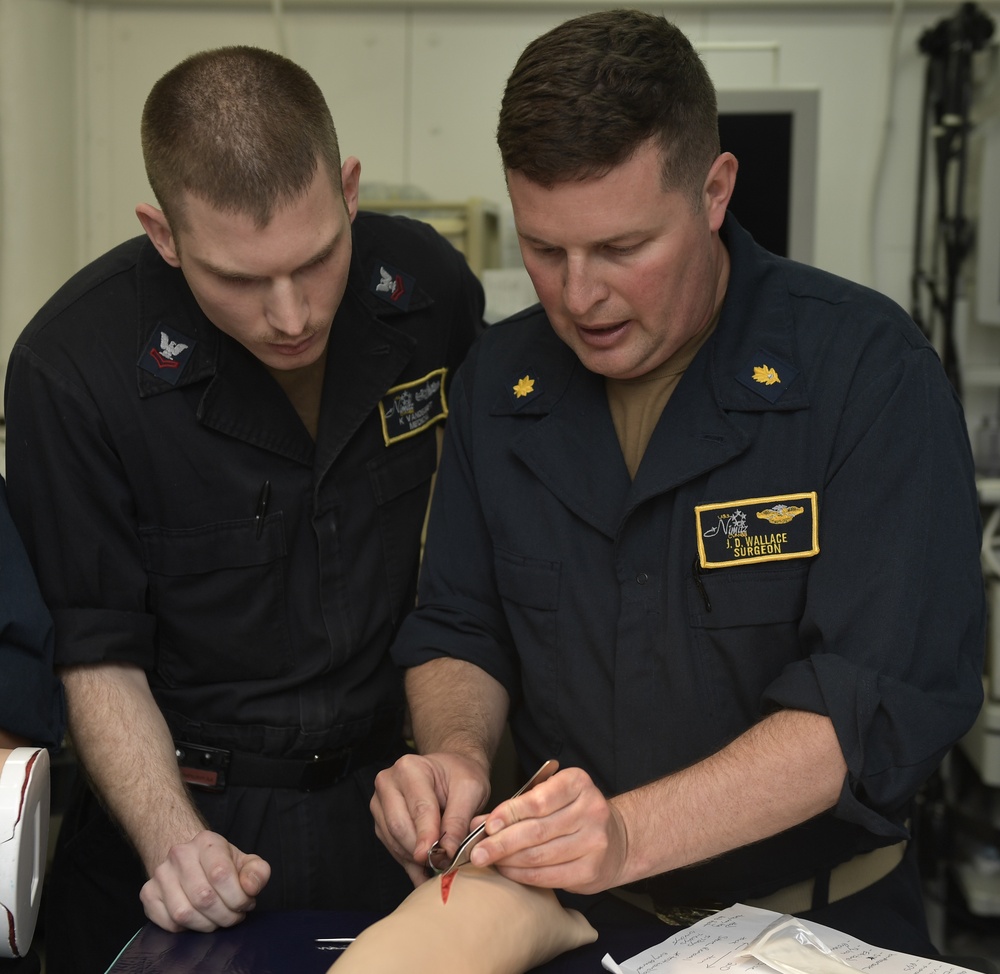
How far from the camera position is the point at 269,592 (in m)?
1.63

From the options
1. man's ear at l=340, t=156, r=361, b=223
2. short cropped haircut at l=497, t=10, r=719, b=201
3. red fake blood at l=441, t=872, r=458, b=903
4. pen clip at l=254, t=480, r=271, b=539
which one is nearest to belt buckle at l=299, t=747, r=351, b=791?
pen clip at l=254, t=480, r=271, b=539

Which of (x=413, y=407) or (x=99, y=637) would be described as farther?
(x=413, y=407)

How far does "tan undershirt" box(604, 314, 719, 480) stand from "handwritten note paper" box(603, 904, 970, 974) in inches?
22.2

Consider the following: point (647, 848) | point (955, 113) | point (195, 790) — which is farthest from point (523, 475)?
point (955, 113)

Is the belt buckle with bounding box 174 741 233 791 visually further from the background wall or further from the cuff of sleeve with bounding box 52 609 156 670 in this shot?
the background wall

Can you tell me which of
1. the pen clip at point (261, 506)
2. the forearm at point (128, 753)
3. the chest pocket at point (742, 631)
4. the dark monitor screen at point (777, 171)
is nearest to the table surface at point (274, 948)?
the forearm at point (128, 753)

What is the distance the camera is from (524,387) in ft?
5.06

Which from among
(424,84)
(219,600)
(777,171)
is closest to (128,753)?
(219,600)

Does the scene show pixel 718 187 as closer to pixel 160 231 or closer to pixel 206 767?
pixel 160 231

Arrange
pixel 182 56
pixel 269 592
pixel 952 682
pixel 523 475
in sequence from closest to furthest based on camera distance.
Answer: pixel 952 682, pixel 523 475, pixel 269 592, pixel 182 56

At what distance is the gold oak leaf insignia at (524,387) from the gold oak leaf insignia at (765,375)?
1.01 ft

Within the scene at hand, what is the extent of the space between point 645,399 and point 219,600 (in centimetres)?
65

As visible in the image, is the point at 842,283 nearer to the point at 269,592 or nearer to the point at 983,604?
the point at 983,604

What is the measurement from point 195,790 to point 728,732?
2.54 ft
